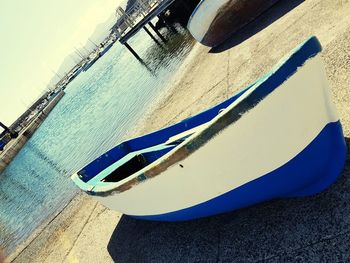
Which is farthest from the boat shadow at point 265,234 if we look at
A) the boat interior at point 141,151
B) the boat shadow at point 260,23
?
the boat shadow at point 260,23

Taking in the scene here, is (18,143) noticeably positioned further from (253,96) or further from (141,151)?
(253,96)

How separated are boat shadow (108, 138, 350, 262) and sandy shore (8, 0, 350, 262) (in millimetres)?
11

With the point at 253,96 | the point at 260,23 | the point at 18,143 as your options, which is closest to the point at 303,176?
the point at 253,96

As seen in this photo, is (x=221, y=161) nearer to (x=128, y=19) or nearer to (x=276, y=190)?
(x=276, y=190)

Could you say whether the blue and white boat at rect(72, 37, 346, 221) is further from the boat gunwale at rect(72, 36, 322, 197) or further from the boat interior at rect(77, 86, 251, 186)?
the boat interior at rect(77, 86, 251, 186)

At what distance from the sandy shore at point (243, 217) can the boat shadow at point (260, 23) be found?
5cm

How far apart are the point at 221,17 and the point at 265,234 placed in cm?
1023

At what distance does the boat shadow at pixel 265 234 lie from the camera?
3.48 metres

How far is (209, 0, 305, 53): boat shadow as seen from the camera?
1048 centimetres

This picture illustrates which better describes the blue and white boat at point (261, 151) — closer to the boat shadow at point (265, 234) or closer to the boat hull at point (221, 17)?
the boat shadow at point (265, 234)

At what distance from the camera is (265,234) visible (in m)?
4.01

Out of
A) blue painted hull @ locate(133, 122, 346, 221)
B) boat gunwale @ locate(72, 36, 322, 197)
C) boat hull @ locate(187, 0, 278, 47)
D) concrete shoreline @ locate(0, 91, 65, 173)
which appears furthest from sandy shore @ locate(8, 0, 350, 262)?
concrete shoreline @ locate(0, 91, 65, 173)

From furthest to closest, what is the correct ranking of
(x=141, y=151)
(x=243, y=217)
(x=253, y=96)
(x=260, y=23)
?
(x=260, y=23) < (x=141, y=151) < (x=243, y=217) < (x=253, y=96)

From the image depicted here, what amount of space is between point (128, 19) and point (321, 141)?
31359 mm
